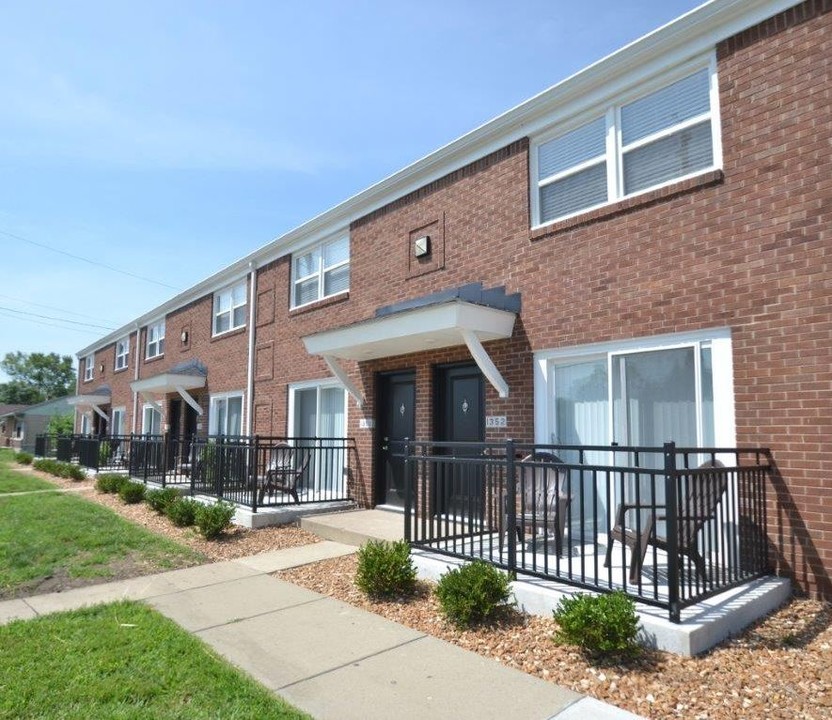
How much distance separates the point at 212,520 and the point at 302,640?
384 cm

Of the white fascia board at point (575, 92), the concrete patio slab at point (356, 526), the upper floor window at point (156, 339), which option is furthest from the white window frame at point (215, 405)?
the concrete patio slab at point (356, 526)

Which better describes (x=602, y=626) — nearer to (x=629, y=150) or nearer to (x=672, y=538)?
(x=672, y=538)

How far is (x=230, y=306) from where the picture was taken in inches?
596

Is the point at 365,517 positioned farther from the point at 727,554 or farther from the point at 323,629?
the point at 727,554

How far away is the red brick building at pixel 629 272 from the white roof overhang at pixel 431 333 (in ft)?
0.10

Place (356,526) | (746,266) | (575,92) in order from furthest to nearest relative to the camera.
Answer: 1. (356,526)
2. (575,92)
3. (746,266)

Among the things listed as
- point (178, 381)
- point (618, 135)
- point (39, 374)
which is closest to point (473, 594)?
point (618, 135)

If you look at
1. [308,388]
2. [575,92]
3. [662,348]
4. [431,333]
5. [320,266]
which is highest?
[575,92]

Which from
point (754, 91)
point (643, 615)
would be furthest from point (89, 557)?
point (754, 91)

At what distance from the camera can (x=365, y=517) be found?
863 centimetres

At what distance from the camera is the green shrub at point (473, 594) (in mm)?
4406

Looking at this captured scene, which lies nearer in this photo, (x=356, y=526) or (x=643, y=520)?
(x=643, y=520)

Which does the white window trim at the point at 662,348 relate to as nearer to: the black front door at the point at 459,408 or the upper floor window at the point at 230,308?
the black front door at the point at 459,408

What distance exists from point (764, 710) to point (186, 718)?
3019mm
